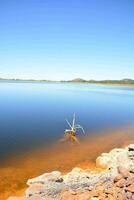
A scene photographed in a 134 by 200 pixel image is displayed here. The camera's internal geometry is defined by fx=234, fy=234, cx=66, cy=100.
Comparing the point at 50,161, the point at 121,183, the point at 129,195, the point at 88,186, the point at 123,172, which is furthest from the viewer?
the point at 50,161

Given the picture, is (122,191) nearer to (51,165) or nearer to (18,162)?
(51,165)

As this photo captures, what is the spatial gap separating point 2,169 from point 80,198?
969 cm

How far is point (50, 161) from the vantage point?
68.5 ft

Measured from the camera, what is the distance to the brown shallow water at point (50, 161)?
16469mm

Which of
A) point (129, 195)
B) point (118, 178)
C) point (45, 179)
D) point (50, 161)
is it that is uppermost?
point (118, 178)

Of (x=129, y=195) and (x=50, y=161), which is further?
(x=50, y=161)

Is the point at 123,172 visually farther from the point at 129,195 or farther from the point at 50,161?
the point at 50,161

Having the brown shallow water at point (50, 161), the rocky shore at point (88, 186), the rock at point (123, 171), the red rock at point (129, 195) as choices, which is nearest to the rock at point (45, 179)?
the rocky shore at point (88, 186)

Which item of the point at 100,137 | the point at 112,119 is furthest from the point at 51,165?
the point at 112,119

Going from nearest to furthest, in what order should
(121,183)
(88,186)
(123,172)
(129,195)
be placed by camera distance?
(129,195) → (121,183) → (123,172) → (88,186)

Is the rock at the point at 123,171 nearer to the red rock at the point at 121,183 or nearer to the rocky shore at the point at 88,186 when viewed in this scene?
the rocky shore at the point at 88,186

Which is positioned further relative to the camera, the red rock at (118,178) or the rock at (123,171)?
the red rock at (118,178)

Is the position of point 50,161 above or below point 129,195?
below

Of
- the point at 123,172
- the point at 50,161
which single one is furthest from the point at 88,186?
the point at 50,161
